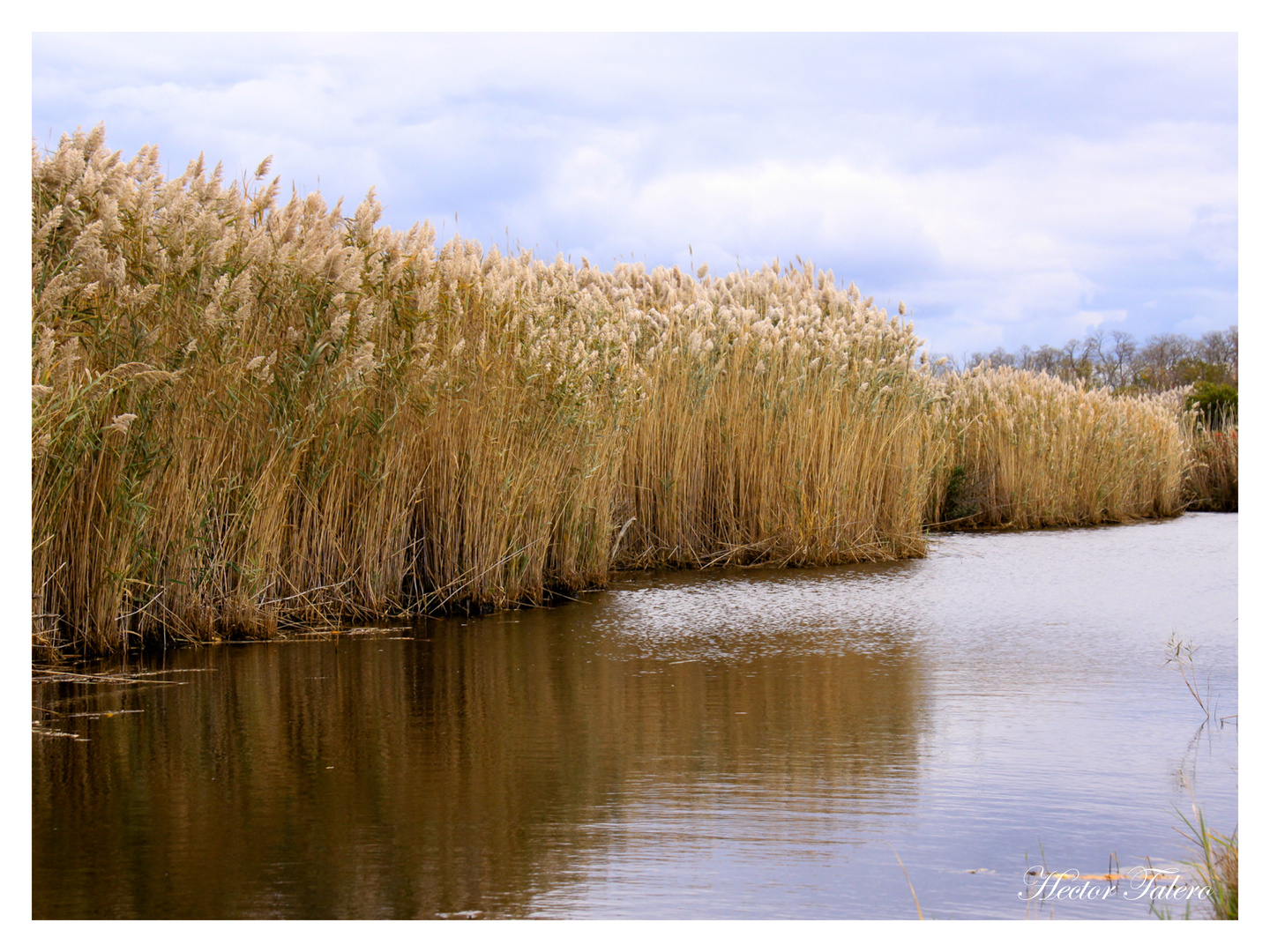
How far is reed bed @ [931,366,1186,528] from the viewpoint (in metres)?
9.11

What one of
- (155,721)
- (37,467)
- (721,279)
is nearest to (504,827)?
(155,721)

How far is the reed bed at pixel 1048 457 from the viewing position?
29.9 feet

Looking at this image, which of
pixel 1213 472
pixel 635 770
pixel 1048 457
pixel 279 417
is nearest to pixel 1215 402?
pixel 1213 472

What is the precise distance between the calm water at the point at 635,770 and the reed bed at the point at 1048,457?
4.89 meters

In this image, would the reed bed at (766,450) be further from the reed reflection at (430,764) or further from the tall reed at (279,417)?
the reed reflection at (430,764)

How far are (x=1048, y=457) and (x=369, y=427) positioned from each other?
6868mm

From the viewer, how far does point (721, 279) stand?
8.58 meters

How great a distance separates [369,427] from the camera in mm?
4246

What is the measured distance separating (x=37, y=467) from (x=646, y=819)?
87.9 inches

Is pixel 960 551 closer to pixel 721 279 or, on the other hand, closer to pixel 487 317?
pixel 721 279

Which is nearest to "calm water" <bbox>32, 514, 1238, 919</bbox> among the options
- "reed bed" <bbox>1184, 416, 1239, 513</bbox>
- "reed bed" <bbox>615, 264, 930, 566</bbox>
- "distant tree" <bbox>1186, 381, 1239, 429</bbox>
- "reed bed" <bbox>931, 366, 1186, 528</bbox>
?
"reed bed" <bbox>615, 264, 930, 566</bbox>
